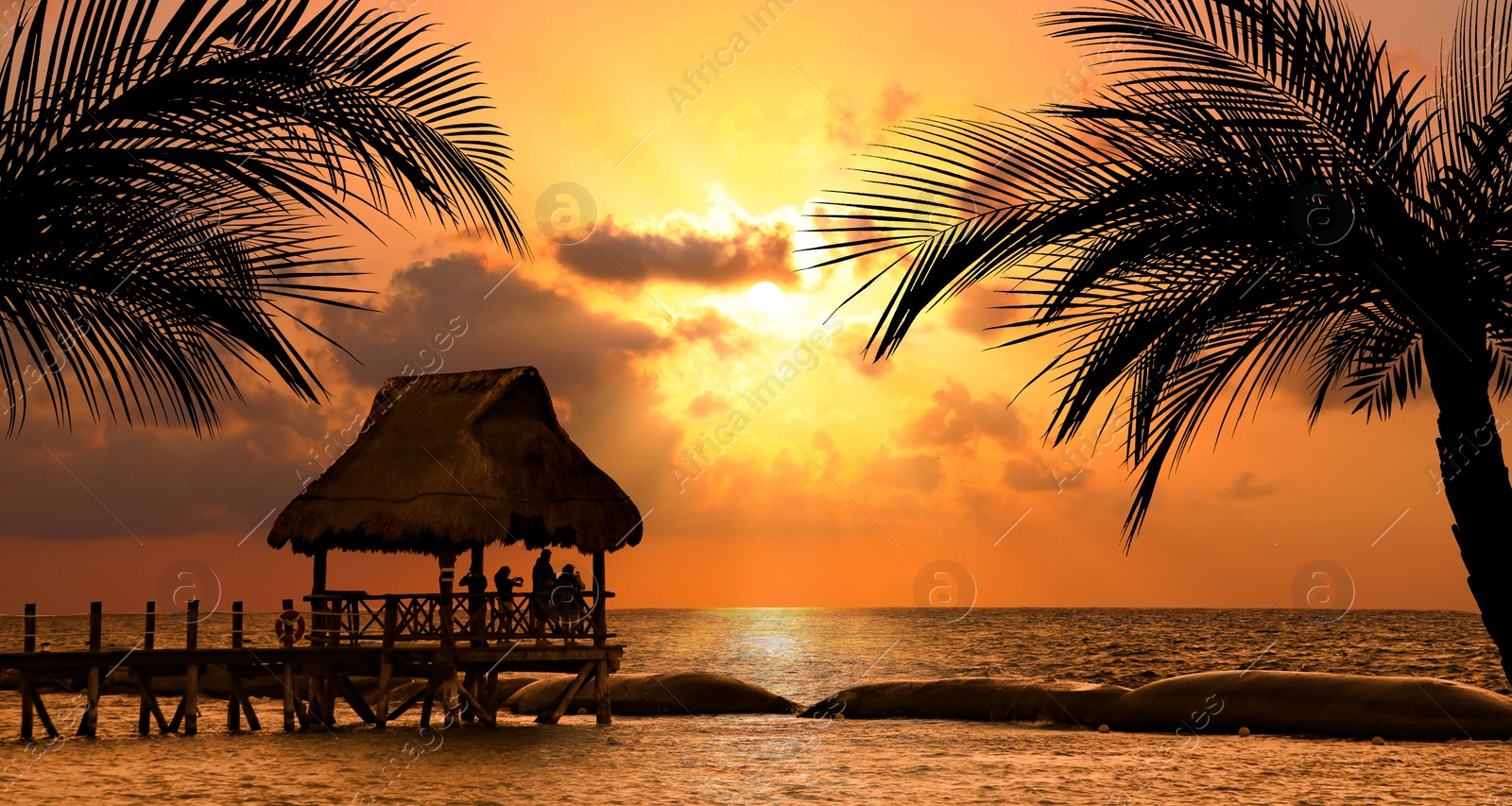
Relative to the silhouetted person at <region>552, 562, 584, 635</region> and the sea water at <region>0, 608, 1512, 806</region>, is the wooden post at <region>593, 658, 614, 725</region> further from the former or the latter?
the silhouetted person at <region>552, 562, 584, 635</region>

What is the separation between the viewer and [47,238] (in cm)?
406

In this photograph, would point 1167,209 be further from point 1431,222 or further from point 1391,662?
point 1391,662

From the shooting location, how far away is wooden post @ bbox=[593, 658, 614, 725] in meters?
22.9

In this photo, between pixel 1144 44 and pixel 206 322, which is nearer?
pixel 206 322

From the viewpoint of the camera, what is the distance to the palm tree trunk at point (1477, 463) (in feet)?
14.4

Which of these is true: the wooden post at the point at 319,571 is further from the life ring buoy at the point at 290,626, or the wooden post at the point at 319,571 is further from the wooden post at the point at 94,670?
the wooden post at the point at 94,670

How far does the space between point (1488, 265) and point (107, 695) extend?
43.3 metres

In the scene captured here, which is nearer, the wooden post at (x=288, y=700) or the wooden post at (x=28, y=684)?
the wooden post at (x=28, y=684)

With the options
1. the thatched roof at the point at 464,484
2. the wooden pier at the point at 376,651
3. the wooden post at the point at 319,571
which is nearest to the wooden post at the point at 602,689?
the wooden pier at the point at 376,651

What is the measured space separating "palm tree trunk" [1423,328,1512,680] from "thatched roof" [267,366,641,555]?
1787 cm

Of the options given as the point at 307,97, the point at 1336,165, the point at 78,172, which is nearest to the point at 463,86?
the point at 307,97

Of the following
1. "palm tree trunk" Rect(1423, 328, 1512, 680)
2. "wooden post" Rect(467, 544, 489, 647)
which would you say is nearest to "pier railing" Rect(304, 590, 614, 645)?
"wooden post" Rect(467, 544, 489, 647)

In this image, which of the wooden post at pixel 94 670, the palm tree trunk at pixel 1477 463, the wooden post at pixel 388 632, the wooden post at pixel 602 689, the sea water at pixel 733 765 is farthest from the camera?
the wooden post at pixel 602 689

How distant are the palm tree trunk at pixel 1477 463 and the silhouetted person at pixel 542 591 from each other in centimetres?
1826
